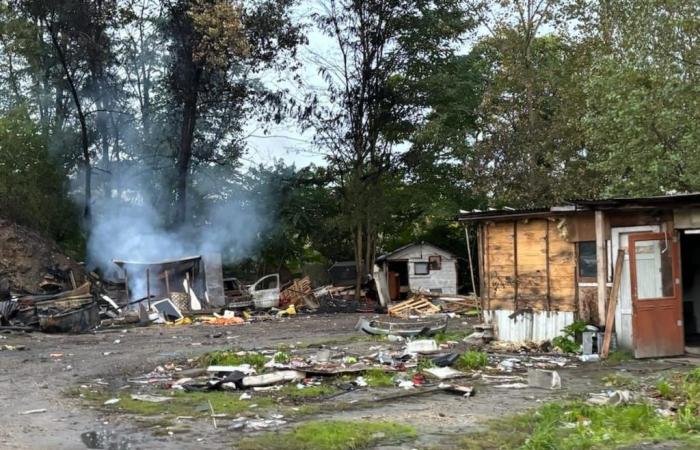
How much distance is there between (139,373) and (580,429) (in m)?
8.67

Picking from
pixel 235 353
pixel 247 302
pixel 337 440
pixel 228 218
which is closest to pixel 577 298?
pixel 235 353

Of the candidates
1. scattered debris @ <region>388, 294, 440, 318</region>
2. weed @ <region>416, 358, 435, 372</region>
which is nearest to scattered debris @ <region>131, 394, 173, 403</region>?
weed @ <region>416, 358, 435, 372</region>

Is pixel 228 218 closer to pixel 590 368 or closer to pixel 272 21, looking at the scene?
pixel 272 21

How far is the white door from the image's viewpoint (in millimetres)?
13609

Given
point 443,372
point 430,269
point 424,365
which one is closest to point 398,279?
point 430,269

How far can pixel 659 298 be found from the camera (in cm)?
1328

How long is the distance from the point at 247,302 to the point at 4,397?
18.6m

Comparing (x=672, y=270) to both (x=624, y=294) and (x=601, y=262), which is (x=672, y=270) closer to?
(x=624, y=294)

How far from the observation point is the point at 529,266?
1527 cm

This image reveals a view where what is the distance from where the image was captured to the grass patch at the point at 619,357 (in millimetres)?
13062

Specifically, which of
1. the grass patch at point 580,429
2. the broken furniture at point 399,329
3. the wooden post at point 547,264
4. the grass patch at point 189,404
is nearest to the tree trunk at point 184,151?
the broken furniture at point 399,329

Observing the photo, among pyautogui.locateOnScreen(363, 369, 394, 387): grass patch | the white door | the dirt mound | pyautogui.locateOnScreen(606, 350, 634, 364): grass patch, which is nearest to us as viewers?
pyautogui.locateOnScreen(363, 369, 394, 387): grass patch

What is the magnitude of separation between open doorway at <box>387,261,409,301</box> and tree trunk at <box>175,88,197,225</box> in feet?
33.2

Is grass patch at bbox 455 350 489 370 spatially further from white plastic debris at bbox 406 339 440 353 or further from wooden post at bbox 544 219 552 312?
wooden post at bbox 544 219 552 312
